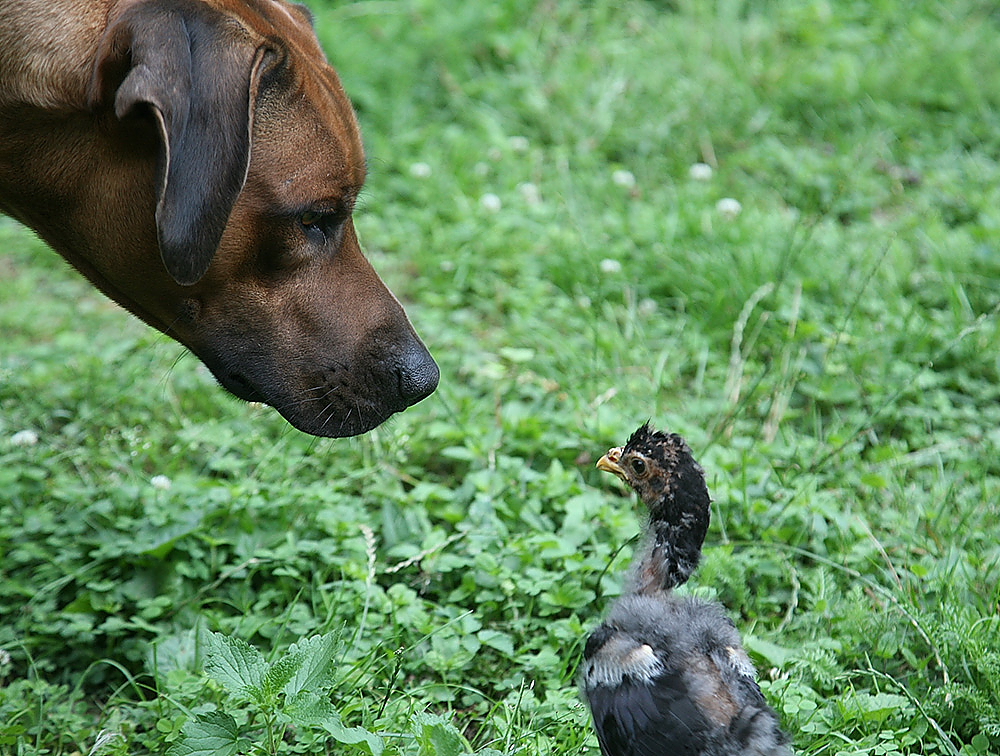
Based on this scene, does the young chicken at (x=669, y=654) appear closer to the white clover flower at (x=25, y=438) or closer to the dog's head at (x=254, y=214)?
the dog's head at (x=254, y=214)

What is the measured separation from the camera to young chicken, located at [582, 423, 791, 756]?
2.58 meters

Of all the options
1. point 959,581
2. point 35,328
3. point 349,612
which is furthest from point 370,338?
point 35,328

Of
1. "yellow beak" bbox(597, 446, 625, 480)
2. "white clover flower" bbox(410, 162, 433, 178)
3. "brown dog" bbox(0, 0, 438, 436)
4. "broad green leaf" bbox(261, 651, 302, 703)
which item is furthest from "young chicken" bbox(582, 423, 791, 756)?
"white clover flower" bbox(410, 162, 433, 178)

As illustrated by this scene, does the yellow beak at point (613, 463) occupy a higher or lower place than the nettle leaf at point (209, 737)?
higher

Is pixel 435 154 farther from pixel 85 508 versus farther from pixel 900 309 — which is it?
pixel 85 508

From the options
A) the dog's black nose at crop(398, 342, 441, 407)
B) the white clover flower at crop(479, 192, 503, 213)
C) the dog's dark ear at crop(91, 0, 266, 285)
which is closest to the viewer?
the dog's dark ear at crop(91, 0, 266, 285)

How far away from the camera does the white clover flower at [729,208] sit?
211 inches

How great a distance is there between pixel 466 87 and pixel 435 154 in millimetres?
699

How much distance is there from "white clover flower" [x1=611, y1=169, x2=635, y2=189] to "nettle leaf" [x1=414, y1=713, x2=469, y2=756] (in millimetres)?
3641

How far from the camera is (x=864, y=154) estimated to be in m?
6.12

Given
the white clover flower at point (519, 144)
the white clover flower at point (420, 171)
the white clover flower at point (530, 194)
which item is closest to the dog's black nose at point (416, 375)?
the white clover flower at point (530, 194)

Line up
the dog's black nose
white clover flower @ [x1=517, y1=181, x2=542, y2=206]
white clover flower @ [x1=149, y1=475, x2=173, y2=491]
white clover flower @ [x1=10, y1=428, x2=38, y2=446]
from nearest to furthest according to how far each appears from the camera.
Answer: the dog's black nose < white clover flower @ [x1=149, y1=475, x2=173, y2=491] < white clover flower @ [x1=10, y1=428, x2=38, y2=446] < white clover flower @ [x1=517, y1=181, x2=542, y2=206]

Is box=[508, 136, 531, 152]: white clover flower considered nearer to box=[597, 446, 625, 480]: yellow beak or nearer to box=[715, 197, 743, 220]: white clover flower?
box=[715, 197, 743, 220]: white clover flower

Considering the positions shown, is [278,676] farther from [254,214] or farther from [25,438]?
[25,438]
